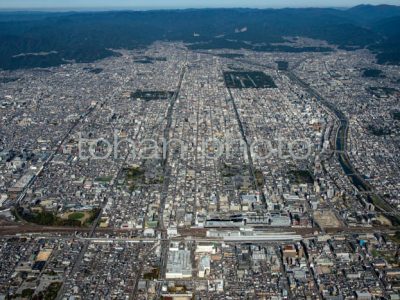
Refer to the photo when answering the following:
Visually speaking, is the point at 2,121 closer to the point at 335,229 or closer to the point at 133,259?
the point at 133,259

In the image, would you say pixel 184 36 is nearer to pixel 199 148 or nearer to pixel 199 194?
pixel 199 148

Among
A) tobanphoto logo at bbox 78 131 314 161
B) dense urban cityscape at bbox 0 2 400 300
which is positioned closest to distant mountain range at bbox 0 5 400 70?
dense urban cityscape at bbox 0 2 400 300

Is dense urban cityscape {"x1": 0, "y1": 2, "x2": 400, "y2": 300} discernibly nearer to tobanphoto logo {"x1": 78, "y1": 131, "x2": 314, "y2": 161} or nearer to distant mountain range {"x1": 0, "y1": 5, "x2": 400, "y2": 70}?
tobanphoto logo {"x1": 78, "y1": 131, "x2": 314, "y2": 161}

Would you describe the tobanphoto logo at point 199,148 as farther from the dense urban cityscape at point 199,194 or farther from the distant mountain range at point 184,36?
the distant mountain range at point 184,36

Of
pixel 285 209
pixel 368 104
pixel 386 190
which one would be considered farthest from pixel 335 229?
pixel 368 104

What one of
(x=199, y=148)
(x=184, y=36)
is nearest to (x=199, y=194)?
(x=199, y=148)

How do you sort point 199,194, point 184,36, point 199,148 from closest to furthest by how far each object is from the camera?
point 199,194
point 199,148
point 184,36
